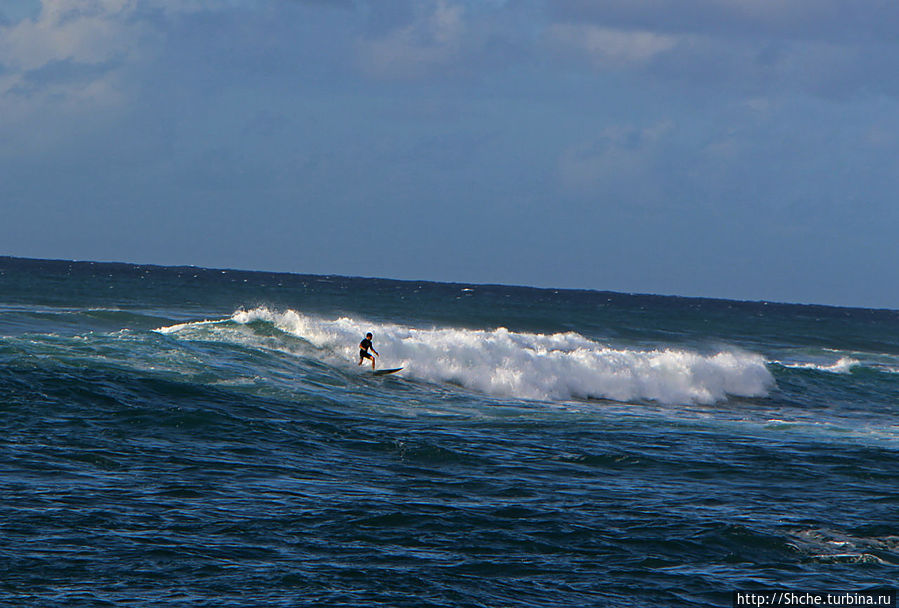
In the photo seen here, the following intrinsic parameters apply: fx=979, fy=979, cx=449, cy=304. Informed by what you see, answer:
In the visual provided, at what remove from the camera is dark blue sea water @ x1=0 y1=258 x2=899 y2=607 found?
11.0 metres

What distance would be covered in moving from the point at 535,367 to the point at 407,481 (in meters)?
17.1

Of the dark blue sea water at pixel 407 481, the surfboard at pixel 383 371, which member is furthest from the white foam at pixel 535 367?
the surfboard at pixel 383 371

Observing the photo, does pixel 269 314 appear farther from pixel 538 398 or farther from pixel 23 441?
pixel 23 441

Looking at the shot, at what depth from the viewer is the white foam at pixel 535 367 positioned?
3064 cm

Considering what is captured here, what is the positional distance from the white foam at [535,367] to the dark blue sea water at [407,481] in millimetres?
160

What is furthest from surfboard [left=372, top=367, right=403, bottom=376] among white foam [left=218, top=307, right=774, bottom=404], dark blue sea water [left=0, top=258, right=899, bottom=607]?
white foam [left=218, top=307, right=774, bottom=404]

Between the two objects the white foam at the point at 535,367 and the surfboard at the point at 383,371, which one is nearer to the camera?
the surfboard at the point at 383,371

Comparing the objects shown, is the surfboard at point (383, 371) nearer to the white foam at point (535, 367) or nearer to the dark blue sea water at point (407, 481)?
the dark blue sea water at point (407, 481)

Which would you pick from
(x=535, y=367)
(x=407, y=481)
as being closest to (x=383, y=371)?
(x=535, y=367)

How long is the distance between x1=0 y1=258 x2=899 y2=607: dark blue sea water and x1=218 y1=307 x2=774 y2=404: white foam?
160mm

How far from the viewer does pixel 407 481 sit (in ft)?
50.8

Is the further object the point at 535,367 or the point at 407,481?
the point at 535,367

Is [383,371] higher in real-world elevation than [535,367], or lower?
lower

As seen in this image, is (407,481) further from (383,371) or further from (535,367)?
(535,367)
